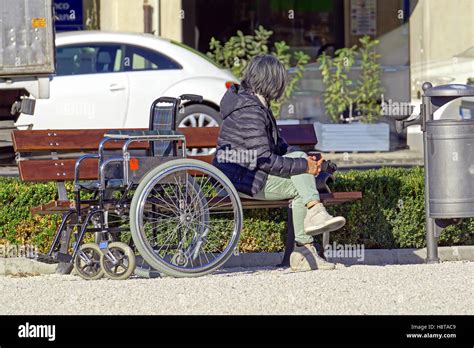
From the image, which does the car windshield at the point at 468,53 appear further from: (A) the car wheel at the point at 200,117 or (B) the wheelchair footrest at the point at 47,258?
(B) the wheelchair footrest at the point at 47,258

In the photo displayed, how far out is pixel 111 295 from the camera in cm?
682

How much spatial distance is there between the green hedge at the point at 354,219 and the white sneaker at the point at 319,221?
1.09m

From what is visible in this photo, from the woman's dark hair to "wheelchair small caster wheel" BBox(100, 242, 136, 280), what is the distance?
54.1 inches

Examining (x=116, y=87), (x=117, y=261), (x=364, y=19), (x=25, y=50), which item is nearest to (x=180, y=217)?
(x=117, y=261)

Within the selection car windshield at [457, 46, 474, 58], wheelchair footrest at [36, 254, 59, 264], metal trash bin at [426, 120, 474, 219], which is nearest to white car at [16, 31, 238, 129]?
car windshield at [457, 46, 474, 58]

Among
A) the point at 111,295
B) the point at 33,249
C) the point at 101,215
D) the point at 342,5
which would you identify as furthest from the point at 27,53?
the point at 342,5

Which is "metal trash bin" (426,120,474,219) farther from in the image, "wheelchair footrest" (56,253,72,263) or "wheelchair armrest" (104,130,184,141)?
"wheelchair footrest" (56,253,72,263)

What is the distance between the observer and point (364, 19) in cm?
1836

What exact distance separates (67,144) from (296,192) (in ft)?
5.59

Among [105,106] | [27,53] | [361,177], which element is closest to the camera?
[361,177]

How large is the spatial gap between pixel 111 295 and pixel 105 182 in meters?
1.05

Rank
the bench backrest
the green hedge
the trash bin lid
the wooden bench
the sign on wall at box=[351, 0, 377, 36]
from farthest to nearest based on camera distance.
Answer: the sign on wall at box=[351, 0, 377, 36] → the green hedge → the trash bin lid → the bench backrest → the wooden bench

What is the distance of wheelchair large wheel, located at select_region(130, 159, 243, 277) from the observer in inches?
292
